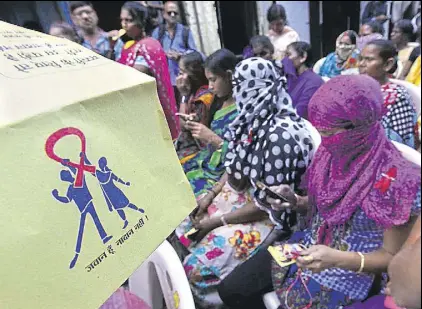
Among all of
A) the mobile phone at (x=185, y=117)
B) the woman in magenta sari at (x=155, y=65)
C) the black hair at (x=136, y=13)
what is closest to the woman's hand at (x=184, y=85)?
the woman in magenta sari at (x=155, y=65)

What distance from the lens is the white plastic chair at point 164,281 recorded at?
2.92 feet

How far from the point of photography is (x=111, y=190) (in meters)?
0.47

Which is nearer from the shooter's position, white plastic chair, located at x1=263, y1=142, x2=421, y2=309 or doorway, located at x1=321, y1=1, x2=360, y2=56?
white plastic chair, located at x1=263, y1=142, x2=421, y2=309

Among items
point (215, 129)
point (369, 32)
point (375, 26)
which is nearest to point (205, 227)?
point (215, 129)

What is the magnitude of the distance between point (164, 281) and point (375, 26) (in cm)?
249

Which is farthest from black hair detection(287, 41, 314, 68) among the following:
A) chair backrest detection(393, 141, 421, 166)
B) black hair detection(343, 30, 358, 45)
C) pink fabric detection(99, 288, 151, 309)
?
pink fabric detection(99, 288, 151, 309)

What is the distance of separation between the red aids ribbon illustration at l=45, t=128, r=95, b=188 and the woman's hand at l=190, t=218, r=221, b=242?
114cm

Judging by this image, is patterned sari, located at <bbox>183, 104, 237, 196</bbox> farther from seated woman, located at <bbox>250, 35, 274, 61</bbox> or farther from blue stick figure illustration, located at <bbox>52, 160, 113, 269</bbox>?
blue stick figure illustration, located at <bbox>52, 160, 113, 269</bbox>

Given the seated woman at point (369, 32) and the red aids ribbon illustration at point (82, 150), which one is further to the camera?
the seated woman at point (369, 32)

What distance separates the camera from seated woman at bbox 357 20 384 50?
218 centimetres

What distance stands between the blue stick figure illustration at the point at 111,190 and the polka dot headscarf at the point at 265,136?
0.91 meters

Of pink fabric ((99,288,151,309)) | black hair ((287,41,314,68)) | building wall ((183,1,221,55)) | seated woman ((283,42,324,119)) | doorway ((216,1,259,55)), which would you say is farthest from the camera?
doorway ((216,1,259,55))

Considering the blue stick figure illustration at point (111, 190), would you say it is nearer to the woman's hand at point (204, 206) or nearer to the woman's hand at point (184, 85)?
the woman's hand at point (204, 206)

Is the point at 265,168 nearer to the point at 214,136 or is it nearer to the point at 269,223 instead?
the point at 269,223
